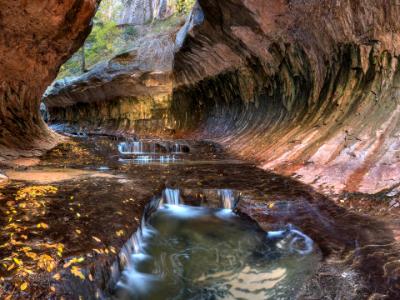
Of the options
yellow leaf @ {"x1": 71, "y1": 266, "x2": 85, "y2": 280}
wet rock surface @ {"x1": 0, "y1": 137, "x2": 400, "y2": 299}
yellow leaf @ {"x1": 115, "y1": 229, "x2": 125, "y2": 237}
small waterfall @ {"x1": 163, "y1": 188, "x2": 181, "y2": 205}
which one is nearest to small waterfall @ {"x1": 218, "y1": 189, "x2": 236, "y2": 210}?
wet rock surface @ {"x1": 0, "y1": 137, "x2": 400, "y2": 299}

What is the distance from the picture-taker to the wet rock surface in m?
3.12

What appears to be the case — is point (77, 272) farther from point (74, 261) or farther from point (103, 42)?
point (103, 42)

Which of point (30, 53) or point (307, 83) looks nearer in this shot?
point (30, 53)

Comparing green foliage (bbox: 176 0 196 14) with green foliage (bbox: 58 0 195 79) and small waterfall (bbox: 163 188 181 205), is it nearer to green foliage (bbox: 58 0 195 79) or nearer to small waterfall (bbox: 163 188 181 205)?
green foliage (bbox: 58 0 195 79)

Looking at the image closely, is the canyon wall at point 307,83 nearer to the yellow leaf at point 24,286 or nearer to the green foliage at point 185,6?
the yellow leaf at point 24,286

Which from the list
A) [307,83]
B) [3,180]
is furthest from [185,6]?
[3,180]

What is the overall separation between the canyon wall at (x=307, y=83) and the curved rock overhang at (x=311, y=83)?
0.03m

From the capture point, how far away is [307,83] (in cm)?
1033

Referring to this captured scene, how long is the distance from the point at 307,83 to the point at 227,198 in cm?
554

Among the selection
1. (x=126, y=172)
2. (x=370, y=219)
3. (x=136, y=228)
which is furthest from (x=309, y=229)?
(x=126, y=172)

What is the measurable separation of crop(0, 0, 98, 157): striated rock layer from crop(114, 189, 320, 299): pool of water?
5737mm

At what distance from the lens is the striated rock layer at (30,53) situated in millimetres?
8091

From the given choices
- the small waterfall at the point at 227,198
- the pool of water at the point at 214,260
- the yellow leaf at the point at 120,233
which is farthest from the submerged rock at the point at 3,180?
the small waterfall at the point at 227,198

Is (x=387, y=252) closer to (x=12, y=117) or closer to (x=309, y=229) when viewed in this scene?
(x=309, y=229)
